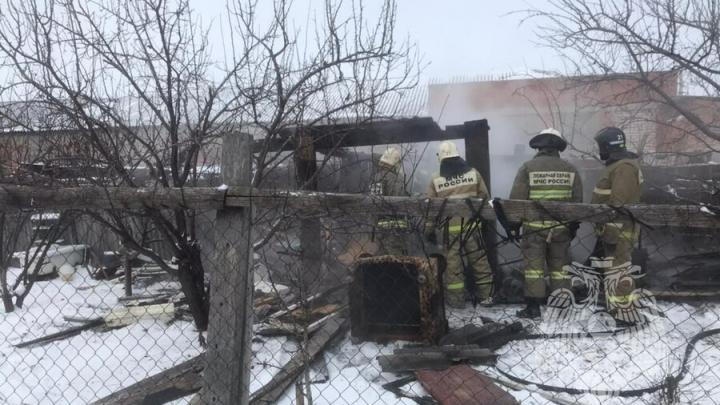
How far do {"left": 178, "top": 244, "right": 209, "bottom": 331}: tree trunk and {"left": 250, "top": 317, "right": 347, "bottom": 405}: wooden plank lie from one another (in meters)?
1.05

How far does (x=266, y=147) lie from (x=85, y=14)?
190 cm

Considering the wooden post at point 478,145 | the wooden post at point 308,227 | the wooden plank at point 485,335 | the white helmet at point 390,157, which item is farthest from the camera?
the wooden post at point 478,145

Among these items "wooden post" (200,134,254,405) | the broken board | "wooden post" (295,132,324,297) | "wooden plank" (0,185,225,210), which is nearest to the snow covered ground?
the broken board

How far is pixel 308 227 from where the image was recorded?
5312mm

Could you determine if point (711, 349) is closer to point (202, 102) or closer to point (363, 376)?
point (363, 376)

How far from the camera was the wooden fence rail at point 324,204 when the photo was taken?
188cm

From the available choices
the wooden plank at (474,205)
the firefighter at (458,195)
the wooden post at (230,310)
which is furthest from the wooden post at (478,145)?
the wooden post at (230,310)

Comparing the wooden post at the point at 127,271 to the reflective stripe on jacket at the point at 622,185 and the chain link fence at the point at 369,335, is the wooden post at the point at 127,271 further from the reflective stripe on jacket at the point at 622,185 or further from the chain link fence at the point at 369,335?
the reflective stripe on jacket at the point at 622,185

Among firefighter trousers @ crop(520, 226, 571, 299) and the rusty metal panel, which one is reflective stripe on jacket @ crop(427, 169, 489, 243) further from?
the rusty metal panel

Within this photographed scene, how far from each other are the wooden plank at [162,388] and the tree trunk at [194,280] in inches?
23.0

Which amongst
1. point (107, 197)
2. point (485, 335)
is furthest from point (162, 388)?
point (485, 335)

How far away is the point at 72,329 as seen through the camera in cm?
522

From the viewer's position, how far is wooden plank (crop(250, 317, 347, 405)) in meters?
3.31

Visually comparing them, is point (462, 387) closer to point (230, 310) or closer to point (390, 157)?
point (230, 310)
